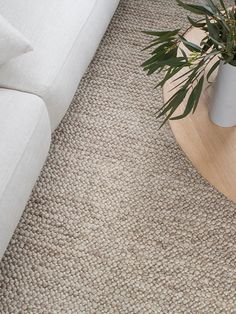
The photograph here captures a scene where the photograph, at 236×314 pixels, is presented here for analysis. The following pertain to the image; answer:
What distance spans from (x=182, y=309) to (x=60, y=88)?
0.66 metres

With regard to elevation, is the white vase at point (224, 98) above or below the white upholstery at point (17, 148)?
above

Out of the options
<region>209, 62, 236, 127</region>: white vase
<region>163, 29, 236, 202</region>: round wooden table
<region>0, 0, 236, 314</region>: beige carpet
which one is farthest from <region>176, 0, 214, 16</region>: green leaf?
<region>0, 0, 236, 314</region>: beige carpet

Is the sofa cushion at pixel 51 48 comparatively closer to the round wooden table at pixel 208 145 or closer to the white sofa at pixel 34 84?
the white sofa at pixel 34 84

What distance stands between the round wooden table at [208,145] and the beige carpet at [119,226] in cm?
26

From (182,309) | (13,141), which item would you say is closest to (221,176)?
(182,309)

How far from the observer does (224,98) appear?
1083mm

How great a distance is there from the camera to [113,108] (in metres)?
1.53

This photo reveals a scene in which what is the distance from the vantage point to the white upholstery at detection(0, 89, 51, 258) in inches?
40.3

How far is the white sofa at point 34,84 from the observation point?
1.05 metres

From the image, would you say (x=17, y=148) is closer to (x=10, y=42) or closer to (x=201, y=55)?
(x=10, y=42)

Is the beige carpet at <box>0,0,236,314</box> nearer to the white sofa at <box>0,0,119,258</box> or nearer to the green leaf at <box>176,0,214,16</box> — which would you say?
the white sofa at <box>0,0,119,258</box>

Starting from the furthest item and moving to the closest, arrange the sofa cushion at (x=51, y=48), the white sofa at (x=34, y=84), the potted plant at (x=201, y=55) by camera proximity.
→ 1. the sofa cushion at (x=51, y=48)
2. the white sofa at (x=34, y=84)
3. the potted plant at (x=201, y=55)

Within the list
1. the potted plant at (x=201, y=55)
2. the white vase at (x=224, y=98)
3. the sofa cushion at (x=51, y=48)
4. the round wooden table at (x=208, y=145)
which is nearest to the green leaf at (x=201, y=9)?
the potted plant at (x=201, y=55)

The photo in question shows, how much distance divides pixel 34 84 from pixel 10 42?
0.12 metres
